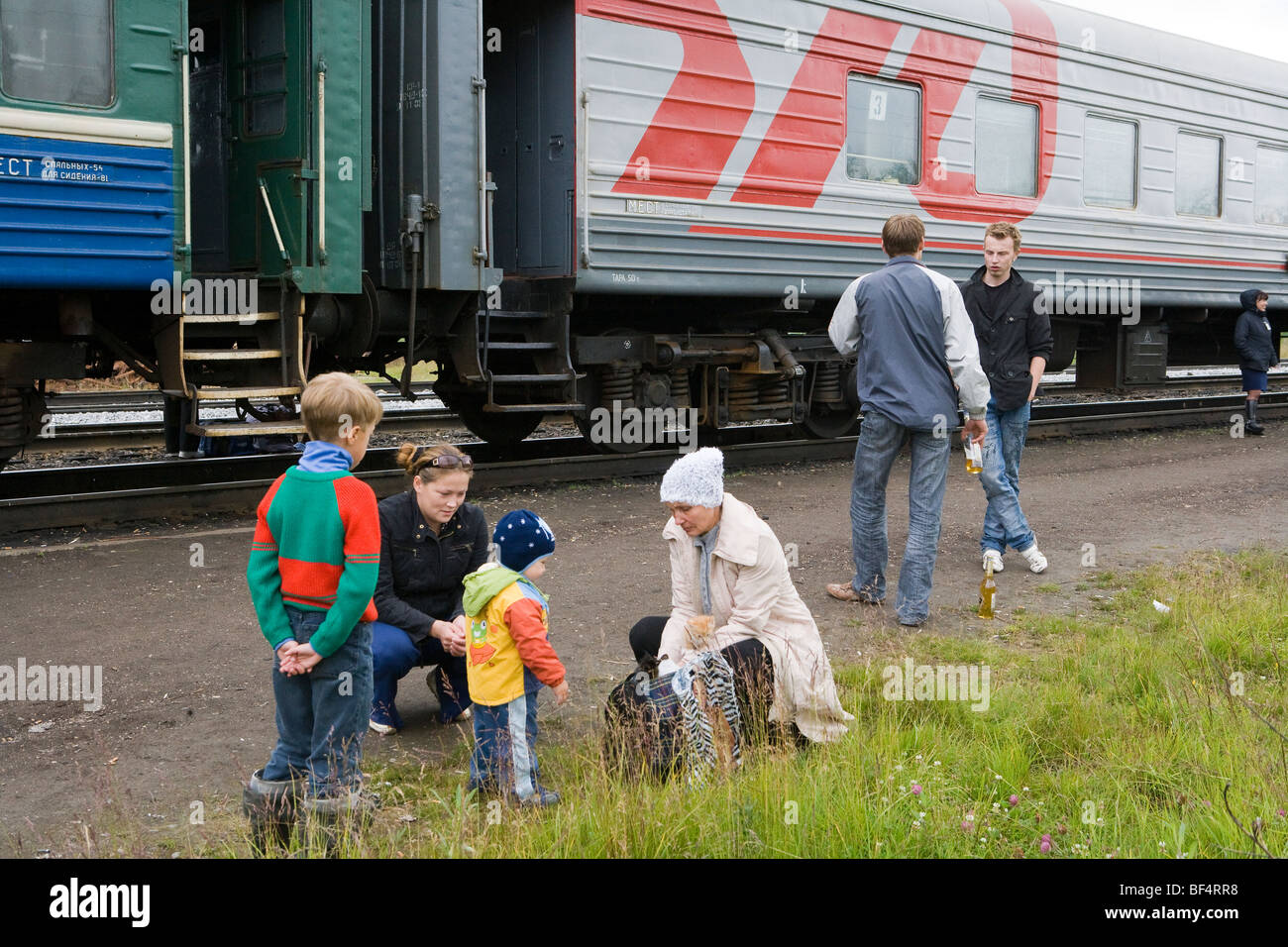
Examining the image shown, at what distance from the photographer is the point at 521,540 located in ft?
12.3

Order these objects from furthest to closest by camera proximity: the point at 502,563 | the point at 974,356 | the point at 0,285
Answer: the point at 0,285 → the point at 974,356 → the point at 502,563

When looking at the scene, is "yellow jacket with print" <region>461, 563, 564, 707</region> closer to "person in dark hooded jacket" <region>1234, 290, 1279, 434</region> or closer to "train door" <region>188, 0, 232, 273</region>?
"train door" <region>188, 0, 232, 273</region>

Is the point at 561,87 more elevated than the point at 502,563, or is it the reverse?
the point at 561,87

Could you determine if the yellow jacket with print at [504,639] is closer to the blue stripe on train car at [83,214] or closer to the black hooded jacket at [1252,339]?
the blue stripe on train car at [83,214]

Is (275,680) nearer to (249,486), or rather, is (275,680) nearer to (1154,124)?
(249,486)

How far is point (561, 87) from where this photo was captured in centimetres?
931

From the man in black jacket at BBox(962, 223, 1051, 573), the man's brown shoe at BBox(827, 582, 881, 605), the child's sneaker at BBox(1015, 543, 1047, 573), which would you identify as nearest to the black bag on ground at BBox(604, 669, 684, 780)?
the man's brown shoe at BBox(827, 582, 881, 605)

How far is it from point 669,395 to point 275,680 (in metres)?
7.28

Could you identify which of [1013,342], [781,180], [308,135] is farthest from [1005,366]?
[308,135]

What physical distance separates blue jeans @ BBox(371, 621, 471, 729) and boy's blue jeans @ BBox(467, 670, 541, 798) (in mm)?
489

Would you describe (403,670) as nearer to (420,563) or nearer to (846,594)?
(420,563)

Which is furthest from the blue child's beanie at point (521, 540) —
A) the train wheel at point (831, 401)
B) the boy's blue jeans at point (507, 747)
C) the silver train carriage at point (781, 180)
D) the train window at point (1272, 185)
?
the train window at point (1272, 185)

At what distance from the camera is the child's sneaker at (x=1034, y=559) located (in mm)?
7020

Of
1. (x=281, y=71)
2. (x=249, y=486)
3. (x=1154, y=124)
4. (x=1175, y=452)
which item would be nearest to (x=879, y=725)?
(x=249, y=486)
